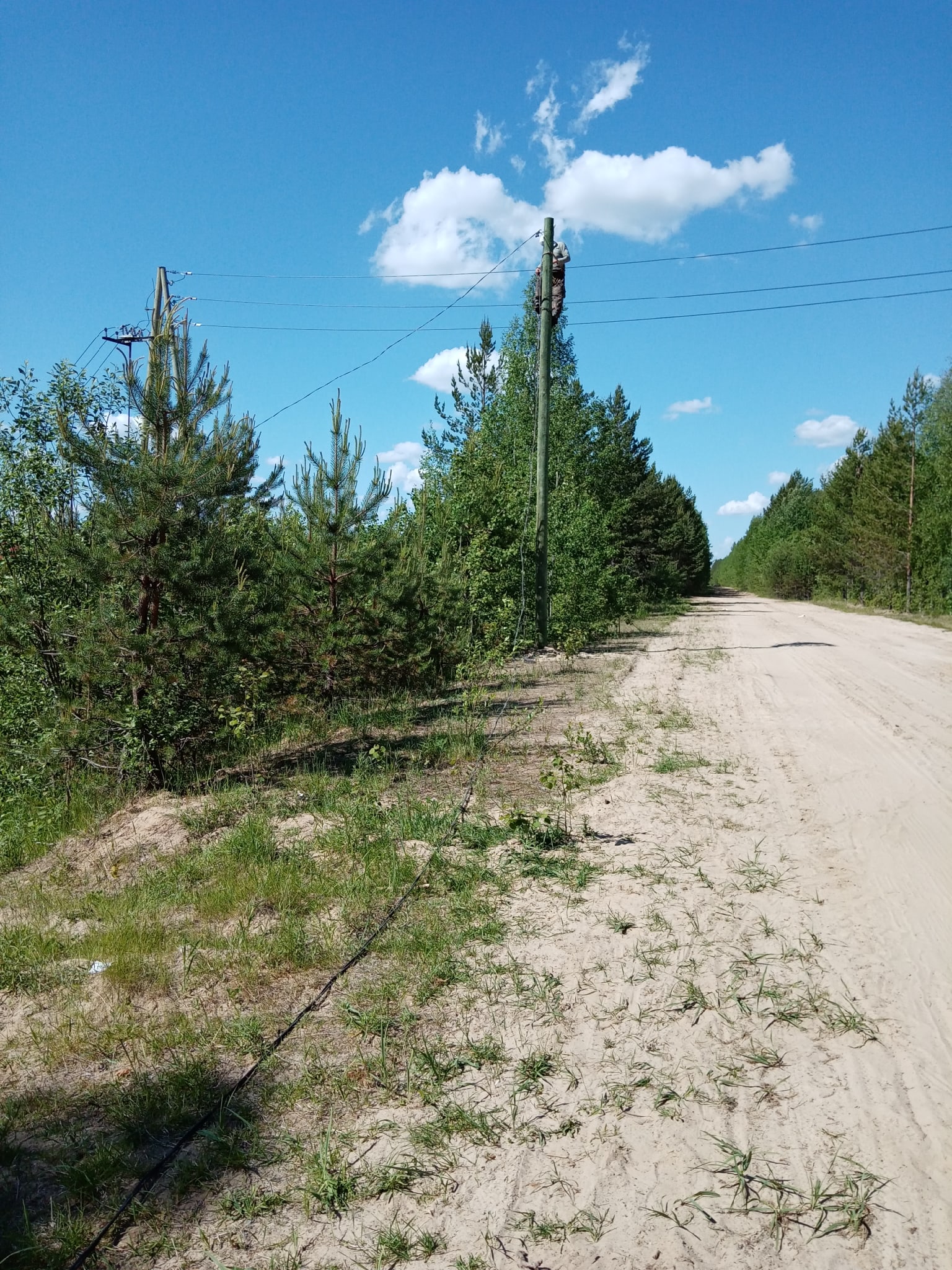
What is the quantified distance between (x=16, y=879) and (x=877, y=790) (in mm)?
6569

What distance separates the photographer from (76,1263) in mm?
2344

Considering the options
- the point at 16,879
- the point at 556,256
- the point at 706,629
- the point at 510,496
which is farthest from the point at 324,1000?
the point at 706,629

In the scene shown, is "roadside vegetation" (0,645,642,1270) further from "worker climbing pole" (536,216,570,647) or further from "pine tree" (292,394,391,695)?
"worker climbing pole" (536,216,570,647)

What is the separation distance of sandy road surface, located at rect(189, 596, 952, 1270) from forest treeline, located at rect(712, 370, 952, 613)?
90.3ft

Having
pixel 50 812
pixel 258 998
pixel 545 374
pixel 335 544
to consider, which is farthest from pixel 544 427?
pixel 258 998

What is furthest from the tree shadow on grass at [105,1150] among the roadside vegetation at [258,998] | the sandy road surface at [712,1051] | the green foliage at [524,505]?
the green foliage at [524,505]

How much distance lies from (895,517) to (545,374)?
1000 inches

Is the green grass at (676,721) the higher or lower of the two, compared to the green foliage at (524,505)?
lower

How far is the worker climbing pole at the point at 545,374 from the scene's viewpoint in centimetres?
1502

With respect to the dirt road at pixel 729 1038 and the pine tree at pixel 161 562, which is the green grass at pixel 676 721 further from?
the pine tree at pixel 161 562

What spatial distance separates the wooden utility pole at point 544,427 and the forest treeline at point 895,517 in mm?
20075

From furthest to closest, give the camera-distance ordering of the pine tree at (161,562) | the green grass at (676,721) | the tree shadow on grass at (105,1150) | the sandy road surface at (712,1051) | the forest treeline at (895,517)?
the forest treeline at (895,517)
the green grass at (676,721)
the pine tree at (161,562)
the tree shadow on grass at (105,1150)
the sandy road surface at (712,1051)

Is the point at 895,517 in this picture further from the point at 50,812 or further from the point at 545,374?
the point at 50,812

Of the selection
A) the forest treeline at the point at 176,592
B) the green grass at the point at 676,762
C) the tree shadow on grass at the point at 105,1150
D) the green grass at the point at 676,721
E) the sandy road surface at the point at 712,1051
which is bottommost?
the tree shadow on grass at the point at 105,1150
